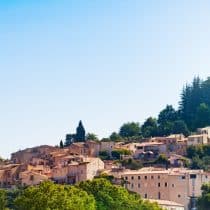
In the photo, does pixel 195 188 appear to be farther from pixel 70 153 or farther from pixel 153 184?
pixel 70 153

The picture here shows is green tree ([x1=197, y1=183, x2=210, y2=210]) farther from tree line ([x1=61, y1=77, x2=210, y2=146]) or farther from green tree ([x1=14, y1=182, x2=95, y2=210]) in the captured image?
tree line ([x1=61, y1=77, x2=210, y2=146])

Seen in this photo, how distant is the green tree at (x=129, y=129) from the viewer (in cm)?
9694

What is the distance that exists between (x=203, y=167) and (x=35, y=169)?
1645 cm

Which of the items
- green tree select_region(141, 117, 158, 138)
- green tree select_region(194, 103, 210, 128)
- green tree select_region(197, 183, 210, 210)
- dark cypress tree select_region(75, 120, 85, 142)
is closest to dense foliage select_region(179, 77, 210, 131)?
green tree select_region(194, 103, 210, 128)

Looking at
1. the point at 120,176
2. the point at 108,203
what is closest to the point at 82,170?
the point at 120,176

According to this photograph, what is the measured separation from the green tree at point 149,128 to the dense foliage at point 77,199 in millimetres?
38504

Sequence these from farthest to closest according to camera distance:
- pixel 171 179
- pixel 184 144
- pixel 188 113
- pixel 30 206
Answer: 1. pixel 188 113
2. pixel 184 144
3. pixel 171 179
4. pixel 30 206

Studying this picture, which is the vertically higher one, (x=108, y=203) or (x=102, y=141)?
(x=102, y=141)

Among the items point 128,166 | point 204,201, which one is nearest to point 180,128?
point 128,166

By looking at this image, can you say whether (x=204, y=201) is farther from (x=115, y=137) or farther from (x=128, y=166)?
(x=115, y=137)

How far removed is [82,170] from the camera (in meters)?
70.6

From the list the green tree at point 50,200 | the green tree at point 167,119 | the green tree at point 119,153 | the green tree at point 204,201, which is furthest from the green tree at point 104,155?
the green tree at point 50,200

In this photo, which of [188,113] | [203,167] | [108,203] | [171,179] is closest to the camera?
[108,203]

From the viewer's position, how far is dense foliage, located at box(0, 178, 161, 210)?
43.0 metres
